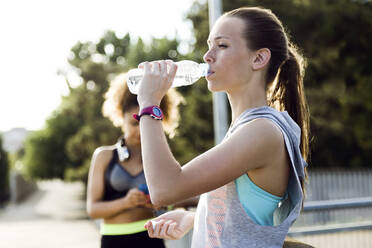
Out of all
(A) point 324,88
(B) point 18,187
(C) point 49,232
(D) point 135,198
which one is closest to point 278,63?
(D) point 135,198

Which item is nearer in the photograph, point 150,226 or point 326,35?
point 150,226

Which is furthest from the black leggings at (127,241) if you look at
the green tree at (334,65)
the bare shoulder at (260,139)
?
the green tree at (334,65)

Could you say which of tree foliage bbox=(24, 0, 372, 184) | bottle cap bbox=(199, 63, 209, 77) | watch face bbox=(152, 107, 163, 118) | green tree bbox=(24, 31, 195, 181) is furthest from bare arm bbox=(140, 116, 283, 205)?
green tree bbox=(24, 31, 195, 181)

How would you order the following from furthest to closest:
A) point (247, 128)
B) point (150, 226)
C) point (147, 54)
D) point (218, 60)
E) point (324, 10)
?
point (147, 54), point (324, 10), point (150, 226), point (218, 60), point (247, 128)

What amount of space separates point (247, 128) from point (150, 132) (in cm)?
31

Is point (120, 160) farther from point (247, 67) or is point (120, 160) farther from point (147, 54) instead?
point (147, 54)

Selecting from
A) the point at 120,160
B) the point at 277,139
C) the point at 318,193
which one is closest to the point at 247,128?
the point at 277,139

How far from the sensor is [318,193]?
37.8 feet

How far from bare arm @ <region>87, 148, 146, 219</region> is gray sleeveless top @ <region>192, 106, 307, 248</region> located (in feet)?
4.35

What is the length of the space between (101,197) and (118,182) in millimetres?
148

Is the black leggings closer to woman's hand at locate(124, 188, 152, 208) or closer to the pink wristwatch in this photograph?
woman's hand at locate(124, 188, 152, 208)

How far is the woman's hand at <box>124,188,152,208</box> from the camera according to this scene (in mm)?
2902

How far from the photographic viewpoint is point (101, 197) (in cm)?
308

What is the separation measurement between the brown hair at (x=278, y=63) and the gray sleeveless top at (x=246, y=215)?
0.45 feet
